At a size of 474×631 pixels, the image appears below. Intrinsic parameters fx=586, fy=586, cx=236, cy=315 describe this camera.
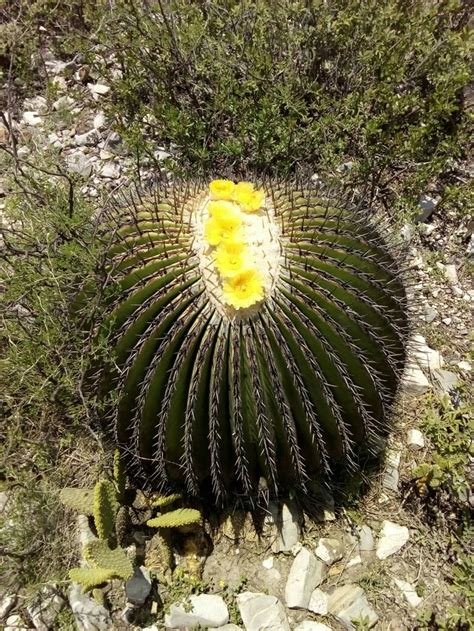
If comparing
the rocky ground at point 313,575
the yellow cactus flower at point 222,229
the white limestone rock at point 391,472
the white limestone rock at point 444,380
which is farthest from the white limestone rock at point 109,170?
the white limestone rock at point 391,472

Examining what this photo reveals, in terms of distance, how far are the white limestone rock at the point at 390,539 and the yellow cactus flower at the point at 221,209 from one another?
5.72 ft

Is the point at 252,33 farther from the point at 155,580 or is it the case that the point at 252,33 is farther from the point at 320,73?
the point at 155,580

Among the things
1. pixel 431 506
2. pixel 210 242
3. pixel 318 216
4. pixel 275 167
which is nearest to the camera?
pixel 210 242

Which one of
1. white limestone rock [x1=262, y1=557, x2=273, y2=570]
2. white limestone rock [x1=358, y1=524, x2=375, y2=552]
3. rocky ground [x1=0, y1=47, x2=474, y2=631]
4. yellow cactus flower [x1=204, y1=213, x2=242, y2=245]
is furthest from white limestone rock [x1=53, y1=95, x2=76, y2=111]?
white limestone rock [x1=358, y1=524, x2=375, y2=552]

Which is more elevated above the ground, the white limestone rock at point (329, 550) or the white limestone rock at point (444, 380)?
the white limestone rock at point (444, 380)

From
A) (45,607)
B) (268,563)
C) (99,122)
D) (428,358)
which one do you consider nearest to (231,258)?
(268,563)

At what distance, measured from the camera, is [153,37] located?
4.30m

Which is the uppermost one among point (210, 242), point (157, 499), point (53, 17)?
point (53, 17)

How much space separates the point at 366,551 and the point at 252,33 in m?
3.59

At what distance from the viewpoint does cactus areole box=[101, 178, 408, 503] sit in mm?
2227

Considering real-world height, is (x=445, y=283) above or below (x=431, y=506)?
above

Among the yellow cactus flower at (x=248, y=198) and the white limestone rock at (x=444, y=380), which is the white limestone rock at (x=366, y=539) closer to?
the white limestone rock at (x=444, y=380)

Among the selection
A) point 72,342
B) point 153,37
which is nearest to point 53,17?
point 153,37

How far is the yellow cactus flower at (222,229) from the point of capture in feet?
7.32
